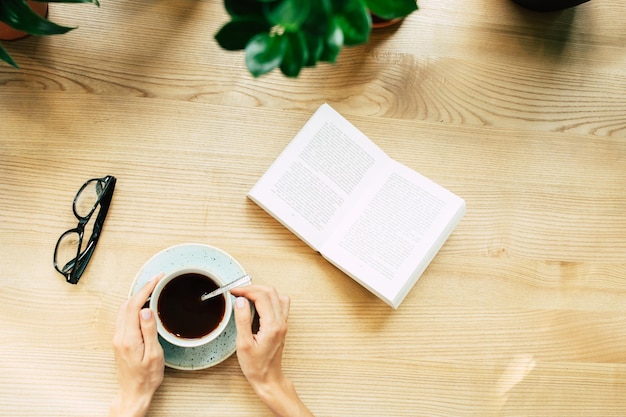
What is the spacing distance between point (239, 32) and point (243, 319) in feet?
1.58

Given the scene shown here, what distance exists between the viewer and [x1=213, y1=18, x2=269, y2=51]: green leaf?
68 cm

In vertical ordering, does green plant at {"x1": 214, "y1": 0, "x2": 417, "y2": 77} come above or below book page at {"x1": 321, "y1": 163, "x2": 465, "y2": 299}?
above

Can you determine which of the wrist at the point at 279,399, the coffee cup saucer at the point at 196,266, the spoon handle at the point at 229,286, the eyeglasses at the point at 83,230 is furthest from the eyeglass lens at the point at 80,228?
the wrist at the point at 279,399

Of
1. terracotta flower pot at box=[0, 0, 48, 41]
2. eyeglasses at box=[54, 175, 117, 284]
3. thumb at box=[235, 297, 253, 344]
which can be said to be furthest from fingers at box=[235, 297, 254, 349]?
terracotta flower pot at box=[0, 0, 48, 41]

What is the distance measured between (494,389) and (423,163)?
457mm

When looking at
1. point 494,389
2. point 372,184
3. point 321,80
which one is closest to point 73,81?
point 321,80

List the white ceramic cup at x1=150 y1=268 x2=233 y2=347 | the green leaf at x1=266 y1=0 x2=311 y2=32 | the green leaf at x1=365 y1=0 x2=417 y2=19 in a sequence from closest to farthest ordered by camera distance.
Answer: the green leaf at x1=266 y1=0 x2=311 y2=32 < the green leaf at x1=365 y1=0 x2=417 y2=19 < the white ceramic cup at x1=150 y1=268 x2=233 y2=347

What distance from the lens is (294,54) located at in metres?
0.63

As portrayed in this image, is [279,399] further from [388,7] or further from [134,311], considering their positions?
[388,7]

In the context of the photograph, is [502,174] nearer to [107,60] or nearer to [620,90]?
[620,90]

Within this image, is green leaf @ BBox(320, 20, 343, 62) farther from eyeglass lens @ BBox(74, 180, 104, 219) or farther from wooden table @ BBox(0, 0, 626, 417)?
eyeglass lens @ BBox(74, 180, 104, 219)

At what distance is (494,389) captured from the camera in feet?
3.43

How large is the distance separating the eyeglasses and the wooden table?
17 millimetres

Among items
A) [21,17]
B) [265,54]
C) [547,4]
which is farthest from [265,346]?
[547,4]
